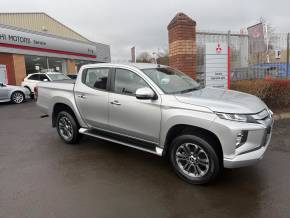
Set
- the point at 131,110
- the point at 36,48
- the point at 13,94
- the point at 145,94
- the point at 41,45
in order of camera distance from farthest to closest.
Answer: the point at 41,45 → the point at 36,48 → the point at 13,94 → the point at 131,110 → the point at 145,94

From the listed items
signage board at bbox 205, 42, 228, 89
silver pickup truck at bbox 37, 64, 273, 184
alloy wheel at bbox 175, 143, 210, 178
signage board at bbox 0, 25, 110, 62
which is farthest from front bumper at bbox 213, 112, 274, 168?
signage board at bbox 0, 25, 110, 62

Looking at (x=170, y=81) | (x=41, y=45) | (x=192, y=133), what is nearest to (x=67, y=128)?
(x=170, y=81)

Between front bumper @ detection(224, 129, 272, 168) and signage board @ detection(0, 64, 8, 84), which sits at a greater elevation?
signage board @ detection(0, 64, 8, 84)

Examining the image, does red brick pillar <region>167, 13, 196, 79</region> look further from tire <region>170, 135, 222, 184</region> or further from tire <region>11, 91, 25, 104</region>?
tire <region>11, 91, 25, 104</region>

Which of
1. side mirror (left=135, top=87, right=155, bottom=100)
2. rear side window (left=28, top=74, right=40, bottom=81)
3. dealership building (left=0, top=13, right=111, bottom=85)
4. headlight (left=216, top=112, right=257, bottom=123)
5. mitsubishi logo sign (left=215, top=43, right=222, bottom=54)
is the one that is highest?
dealership building (left=0, top=13, right=111, bottom=85)

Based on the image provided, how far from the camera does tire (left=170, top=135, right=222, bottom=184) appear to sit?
3.31 meters

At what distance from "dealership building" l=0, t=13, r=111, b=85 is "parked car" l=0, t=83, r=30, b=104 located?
13.6 feet

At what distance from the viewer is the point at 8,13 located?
22.1 metres

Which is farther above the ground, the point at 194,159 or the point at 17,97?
the point at 17,97

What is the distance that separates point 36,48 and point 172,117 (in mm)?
18592

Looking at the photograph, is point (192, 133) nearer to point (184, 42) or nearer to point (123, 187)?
point (123, 187)

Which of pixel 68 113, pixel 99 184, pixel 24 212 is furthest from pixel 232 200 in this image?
pixel 68 113

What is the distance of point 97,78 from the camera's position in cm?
478

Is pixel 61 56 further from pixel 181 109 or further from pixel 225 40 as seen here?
pixel 181 109
